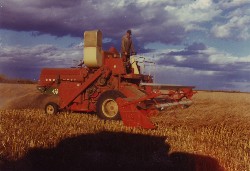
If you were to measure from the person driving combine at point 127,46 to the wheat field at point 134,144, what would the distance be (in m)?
2.86

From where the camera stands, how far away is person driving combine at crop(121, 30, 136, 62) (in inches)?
439

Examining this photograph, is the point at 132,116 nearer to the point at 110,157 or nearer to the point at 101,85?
the point at 101,85

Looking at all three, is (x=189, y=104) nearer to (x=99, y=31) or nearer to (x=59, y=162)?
(x=99, y=31)

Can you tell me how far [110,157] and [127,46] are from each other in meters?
5.94

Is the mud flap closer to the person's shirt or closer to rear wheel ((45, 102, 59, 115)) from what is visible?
the person's shirt

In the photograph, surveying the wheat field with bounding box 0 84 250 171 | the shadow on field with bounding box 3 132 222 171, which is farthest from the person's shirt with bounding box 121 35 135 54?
the shadow on field with bounding box 3 132 222 171

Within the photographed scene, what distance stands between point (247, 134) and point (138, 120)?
92.6 inches

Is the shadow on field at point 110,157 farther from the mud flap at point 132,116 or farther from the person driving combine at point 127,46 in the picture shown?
the person driving combine at point 127,46

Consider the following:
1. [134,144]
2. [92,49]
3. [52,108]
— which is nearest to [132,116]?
[134,144]

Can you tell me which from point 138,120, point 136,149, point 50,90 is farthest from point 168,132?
point 50,90

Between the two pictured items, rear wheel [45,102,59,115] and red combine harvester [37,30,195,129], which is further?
rear wheel [45,102,59,115]

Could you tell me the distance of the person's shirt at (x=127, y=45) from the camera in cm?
1115

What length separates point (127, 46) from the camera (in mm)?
11148

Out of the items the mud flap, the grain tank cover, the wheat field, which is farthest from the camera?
the grain tank cover
